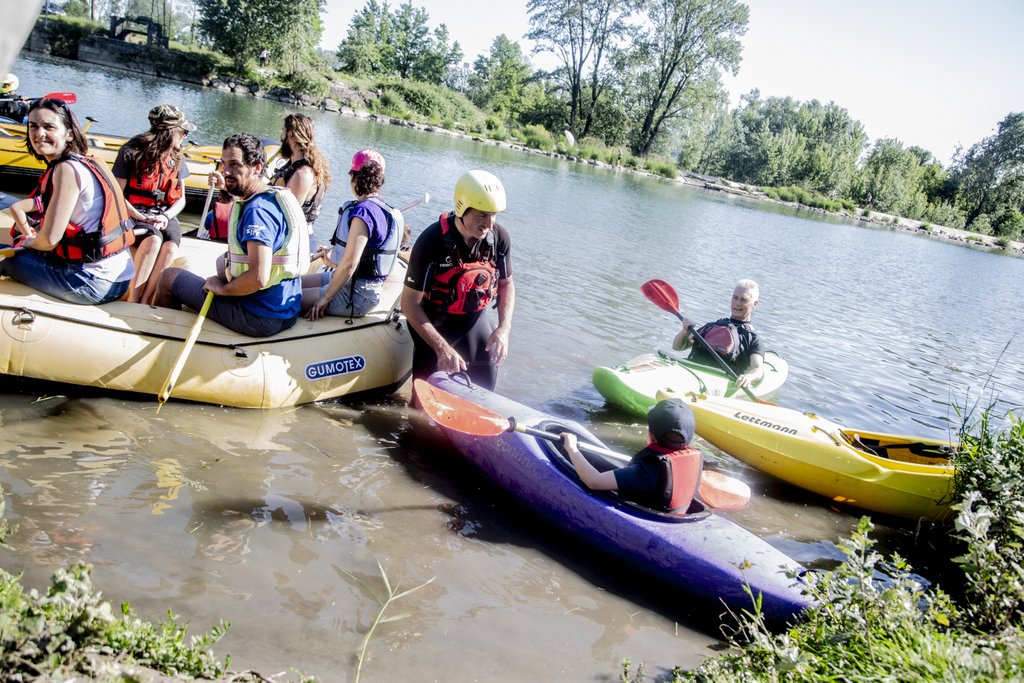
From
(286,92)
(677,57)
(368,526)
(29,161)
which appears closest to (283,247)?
(368,526)

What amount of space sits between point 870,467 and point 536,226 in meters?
10.2

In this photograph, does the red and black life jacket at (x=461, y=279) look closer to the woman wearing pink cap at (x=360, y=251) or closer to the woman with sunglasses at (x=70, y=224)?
the woman wearing pink cap at (x=360, y=251)

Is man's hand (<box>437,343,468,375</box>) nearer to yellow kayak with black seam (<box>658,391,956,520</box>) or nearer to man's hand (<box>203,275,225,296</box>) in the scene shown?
man's hand (<box>203,275,225,296</box>)

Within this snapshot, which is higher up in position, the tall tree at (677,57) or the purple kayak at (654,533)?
the tall tree at (677,57)

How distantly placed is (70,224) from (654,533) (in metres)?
3.49

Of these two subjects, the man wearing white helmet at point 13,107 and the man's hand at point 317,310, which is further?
the man wearing white helmet at point 13,107

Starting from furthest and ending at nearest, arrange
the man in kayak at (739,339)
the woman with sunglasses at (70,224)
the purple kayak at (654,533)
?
the man in kayak at (739,339) < the woman with sunglasses at (70,224) < the purple kayak at (654,533)

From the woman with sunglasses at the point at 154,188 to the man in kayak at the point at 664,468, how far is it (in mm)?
3253

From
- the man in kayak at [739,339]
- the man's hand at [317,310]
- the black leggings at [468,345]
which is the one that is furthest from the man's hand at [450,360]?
the man in kayak at [739,339]

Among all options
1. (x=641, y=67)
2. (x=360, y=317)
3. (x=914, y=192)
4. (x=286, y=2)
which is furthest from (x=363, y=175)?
(x=914, y=192)

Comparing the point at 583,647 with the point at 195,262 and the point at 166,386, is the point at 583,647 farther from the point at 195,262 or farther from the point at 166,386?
the point at 195,262

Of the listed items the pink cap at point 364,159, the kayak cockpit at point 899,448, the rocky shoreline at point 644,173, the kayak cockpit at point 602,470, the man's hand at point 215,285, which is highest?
the rocky shoreline at point 644,173

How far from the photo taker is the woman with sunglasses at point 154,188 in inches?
186

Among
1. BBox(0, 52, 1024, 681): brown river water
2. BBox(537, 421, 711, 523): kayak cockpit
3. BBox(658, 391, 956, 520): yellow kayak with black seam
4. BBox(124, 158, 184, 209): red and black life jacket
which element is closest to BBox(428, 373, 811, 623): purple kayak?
BBox(537, 421, 711, 523): kayak cockpit
